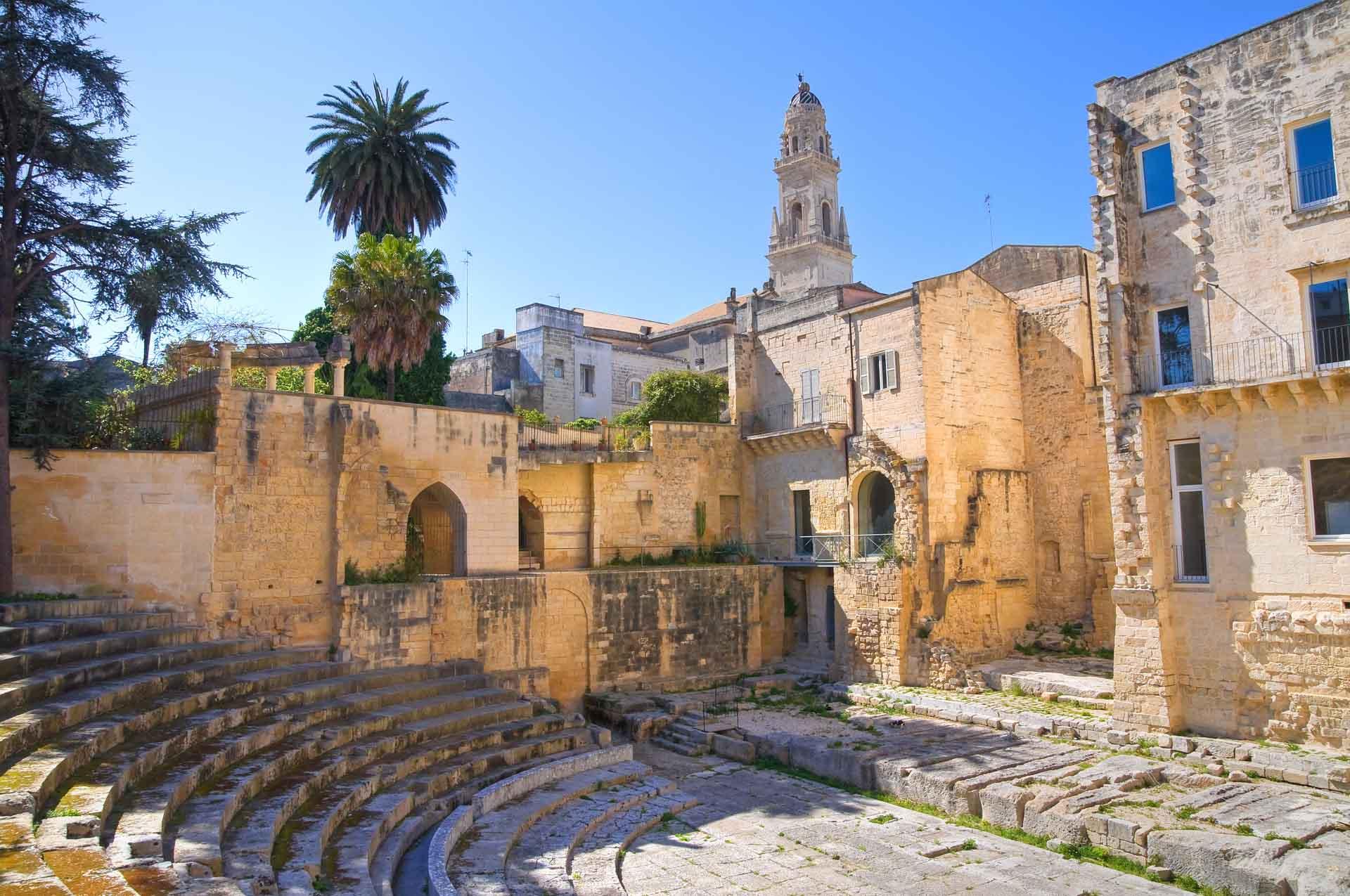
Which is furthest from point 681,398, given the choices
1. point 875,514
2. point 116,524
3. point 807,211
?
point 807,211

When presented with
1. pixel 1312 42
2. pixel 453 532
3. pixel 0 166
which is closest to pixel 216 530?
pixel 453 532

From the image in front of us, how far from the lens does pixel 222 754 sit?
35.1 ft

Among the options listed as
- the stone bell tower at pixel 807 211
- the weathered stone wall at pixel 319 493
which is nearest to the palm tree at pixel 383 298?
the weathered stone wall at pixel 319 493

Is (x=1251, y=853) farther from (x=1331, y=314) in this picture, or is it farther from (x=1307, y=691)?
(x=1331, y=314)

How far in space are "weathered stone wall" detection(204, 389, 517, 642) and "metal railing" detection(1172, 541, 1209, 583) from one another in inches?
516

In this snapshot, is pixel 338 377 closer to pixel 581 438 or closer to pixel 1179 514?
pixel 581 438

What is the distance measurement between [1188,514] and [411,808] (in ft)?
45.4

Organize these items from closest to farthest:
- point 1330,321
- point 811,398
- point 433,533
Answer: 1. point 1330,321
2. point 433,533
3. point 811,398

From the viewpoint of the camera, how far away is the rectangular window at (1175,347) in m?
16.7

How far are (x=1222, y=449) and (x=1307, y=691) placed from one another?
4.08 metres

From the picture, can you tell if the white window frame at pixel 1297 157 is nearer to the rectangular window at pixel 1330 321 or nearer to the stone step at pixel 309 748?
the rectangular window at pixel 1330 321

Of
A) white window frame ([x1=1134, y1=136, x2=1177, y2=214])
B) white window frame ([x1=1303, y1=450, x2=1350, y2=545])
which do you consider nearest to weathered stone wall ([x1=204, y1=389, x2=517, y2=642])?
white window frame ([x1=1134, y1=136, x2=1177, y2=214])

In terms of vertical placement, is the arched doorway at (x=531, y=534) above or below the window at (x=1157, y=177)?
below

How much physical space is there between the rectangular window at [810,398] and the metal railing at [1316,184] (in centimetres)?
1192
